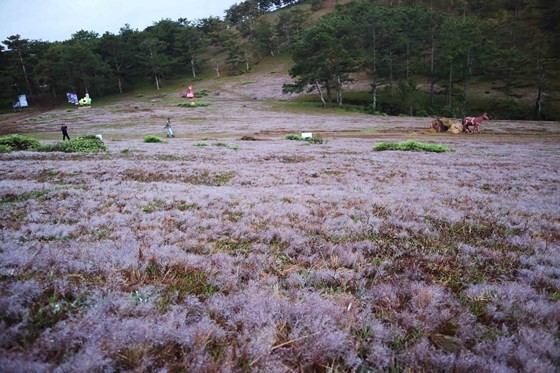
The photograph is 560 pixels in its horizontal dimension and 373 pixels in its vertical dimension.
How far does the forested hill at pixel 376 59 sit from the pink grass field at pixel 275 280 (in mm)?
68115

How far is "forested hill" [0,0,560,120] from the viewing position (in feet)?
232

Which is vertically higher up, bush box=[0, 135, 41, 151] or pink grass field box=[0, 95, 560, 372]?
bush box=[0, 135, 41, 151]

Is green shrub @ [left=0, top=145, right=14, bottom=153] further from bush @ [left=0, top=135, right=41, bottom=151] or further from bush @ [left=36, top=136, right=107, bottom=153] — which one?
bush @ [left=36, top=136, right=107, bottom=153]

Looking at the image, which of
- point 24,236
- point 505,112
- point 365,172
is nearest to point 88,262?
point 24,236

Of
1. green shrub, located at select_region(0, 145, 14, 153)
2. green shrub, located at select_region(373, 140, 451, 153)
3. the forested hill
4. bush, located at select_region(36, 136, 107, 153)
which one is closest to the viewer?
green shrub, located at select_region(0, 145, 14, 153)

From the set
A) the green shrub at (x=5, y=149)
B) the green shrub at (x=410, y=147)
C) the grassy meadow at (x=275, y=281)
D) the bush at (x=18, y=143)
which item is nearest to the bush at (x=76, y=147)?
the green shrub at (x=5, y=149)

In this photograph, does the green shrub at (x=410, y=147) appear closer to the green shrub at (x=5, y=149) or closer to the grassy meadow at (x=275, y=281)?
the grassy meadow at (x=275, y=281)

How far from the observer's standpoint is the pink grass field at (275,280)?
282 cm

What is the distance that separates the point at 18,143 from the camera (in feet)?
78.3

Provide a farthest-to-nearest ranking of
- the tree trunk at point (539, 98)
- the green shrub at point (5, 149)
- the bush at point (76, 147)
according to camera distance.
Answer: the tree trunk at point (539, 98)
the bush at point (76, 147)
the green shrub at point (5, 149)

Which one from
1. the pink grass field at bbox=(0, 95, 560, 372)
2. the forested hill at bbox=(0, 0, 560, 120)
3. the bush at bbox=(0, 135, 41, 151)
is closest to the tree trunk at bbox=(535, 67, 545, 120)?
the forested hill at bbox=(0, 0, 560, 120)

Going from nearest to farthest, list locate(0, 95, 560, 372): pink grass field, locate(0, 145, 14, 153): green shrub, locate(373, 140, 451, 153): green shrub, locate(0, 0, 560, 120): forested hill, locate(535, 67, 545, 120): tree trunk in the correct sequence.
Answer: locate(0, 95, 560, 372): pink grass field < locate(0, 145, 14, 153): green shrub < locate(373, 140, 451, 153): green shrub < locate(535, 67, 545, 120): tree trunk < locate(0, 0, 560, 120): forested hill

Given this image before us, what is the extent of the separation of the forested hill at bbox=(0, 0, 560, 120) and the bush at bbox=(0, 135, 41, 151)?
196 feet

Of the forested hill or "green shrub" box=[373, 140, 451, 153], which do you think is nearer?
"green shrub" box=[373, 140, 451, 153]
